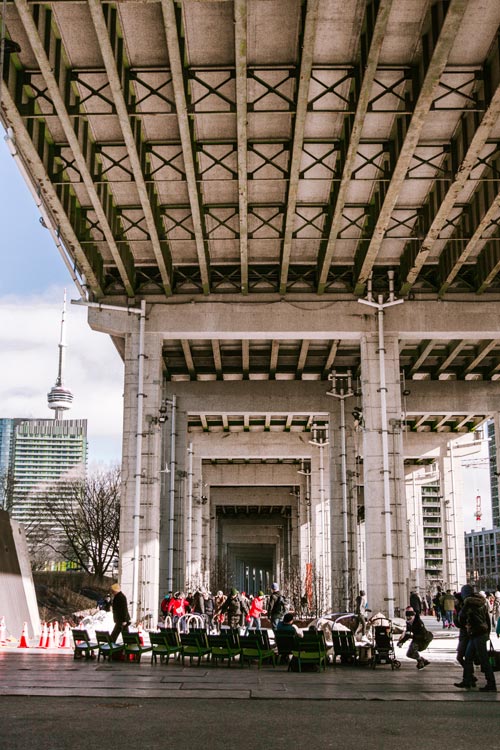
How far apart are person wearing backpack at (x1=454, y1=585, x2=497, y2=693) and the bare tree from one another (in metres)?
50.0

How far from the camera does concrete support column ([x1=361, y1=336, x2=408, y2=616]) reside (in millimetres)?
29500

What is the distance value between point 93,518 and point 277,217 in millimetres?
42083

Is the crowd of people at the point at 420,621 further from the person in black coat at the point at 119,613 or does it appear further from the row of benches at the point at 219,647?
the row of benches at the point at 219,647

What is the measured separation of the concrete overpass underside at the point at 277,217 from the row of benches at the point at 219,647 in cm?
1120

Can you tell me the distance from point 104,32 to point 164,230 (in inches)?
459

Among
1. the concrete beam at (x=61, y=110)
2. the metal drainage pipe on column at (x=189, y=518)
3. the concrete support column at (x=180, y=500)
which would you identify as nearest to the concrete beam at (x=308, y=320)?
the concrete beam at (x=61, y=110)

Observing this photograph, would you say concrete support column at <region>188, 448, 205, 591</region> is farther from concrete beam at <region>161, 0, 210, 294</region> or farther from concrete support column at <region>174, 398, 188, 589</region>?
concrete beam at <region>161, 0, 210, 294</region>

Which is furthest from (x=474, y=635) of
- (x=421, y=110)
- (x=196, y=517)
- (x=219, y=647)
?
(x=196, y=517)

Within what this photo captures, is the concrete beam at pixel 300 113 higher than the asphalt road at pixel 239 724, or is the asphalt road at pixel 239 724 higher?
the concrete beam at pixel 300 113

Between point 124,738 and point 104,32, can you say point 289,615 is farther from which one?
point 104,32

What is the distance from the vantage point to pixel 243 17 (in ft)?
53.8

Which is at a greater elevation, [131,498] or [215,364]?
[215,364]

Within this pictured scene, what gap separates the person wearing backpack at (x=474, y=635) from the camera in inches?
519

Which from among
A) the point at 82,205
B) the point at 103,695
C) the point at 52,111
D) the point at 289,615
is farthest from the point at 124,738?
the point at 82,205
